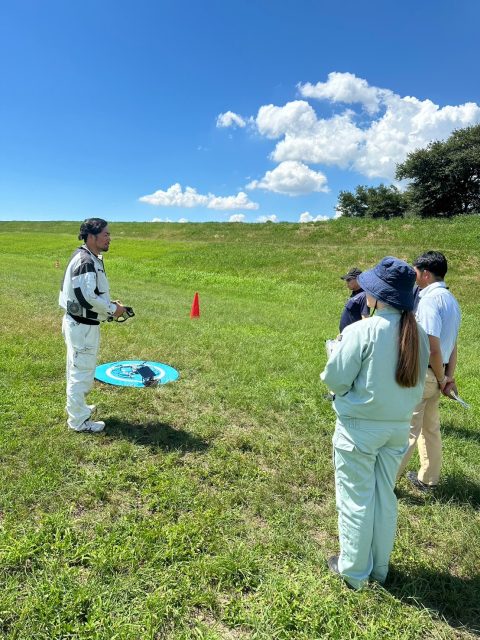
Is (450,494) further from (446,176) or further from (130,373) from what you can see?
(446,176)

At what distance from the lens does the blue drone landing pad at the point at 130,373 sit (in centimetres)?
628

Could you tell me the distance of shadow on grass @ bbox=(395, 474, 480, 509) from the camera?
3879mm

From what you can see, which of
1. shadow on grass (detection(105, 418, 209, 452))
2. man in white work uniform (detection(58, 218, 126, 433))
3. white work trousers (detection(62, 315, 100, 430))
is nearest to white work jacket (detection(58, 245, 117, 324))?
man in white work uniform (detection(58, 218, 126, 433))

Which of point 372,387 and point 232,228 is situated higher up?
point 232,228

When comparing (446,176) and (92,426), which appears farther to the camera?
(446,176)

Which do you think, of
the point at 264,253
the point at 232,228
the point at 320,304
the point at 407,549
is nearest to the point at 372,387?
the point at 407,549

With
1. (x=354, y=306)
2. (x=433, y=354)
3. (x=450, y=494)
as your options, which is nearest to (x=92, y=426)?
(x=354, y=306)

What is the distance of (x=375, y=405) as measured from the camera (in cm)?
257

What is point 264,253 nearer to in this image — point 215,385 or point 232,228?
point 232,228

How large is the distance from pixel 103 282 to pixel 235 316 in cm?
796

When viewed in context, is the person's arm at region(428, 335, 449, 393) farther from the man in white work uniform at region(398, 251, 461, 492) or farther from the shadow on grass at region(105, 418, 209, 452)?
the shadow on grass at region(105, 418, 209, 452)

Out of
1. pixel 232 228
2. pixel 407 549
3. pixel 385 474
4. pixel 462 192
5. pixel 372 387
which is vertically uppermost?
pixel 462 192

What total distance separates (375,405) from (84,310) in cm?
326

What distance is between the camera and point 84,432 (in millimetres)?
4695
